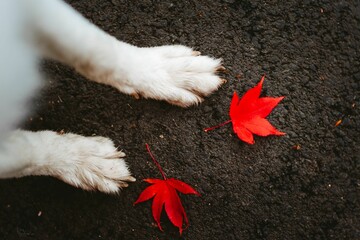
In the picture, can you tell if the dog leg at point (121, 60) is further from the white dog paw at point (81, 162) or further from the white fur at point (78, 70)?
the white dog paw at point (81, 162)

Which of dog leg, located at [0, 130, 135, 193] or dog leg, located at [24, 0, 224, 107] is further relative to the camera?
dog leg, located at [0, 130, 135, 193]

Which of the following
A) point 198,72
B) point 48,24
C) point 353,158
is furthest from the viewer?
point 353,158

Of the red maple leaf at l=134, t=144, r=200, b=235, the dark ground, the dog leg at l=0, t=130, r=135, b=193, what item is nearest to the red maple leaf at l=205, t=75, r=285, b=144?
the dark ground

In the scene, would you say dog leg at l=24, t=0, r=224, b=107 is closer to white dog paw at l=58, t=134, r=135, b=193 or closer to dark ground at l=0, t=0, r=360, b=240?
dark ground at l=0, t=0, r=360, b=240

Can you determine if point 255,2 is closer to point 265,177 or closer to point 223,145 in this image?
point 223,145

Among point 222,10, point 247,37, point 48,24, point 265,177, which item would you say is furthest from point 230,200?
point 48,24

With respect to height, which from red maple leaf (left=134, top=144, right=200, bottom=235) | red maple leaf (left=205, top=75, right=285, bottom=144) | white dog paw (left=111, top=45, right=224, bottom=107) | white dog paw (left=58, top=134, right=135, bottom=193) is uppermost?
white dog paw (left=111, top=45, right=224, bottom=107)
